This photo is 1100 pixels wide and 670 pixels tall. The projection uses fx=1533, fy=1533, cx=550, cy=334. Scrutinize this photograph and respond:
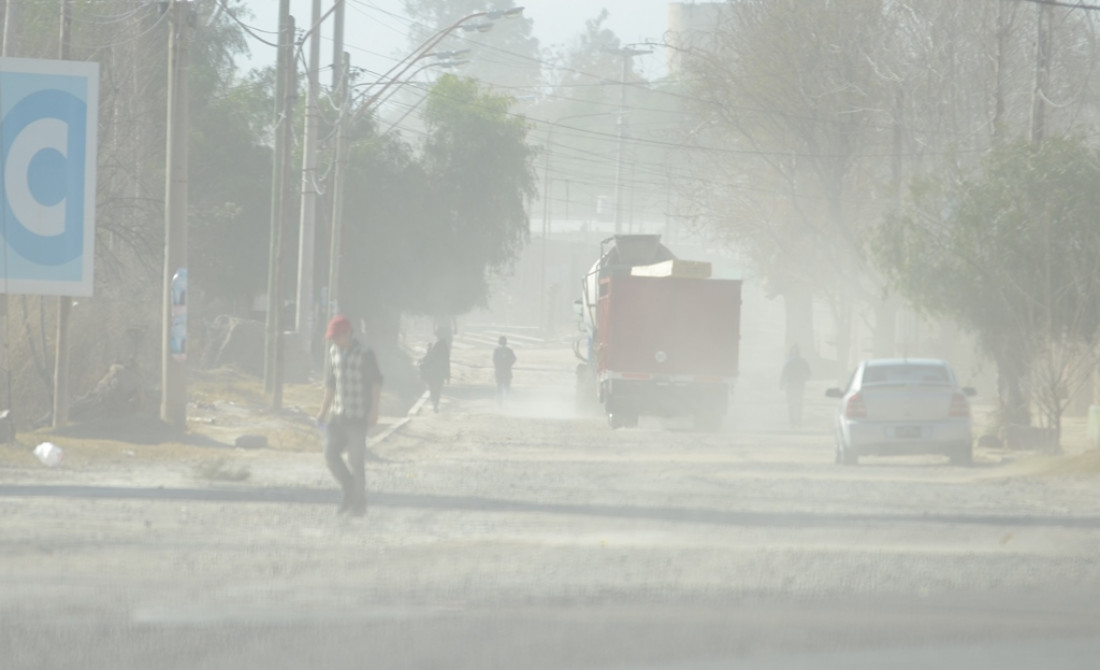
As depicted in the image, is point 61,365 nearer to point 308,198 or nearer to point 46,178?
point 46,178

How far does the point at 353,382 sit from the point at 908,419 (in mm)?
10226

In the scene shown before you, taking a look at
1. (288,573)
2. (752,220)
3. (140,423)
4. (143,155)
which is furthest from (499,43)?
(288,573)

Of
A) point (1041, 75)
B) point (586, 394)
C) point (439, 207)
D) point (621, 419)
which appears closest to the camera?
point (1041, 75)

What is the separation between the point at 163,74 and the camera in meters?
41.7

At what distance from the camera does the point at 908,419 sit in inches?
837

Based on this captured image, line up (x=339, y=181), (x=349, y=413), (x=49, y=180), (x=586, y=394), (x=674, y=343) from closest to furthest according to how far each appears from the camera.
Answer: (x=349, y=413)
(x=49, y=180)
(x=674, y=343)
(x=339, y=181)
(x=586, y=394)

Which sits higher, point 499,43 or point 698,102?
point 499,43

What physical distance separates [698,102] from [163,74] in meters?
16.4

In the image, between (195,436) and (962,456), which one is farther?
(195,436)

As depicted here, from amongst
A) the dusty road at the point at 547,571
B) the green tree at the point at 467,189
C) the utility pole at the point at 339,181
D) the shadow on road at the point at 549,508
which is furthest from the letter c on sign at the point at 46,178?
the green tree at the point at 467,189

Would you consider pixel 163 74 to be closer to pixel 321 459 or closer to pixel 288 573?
pixel 321 459

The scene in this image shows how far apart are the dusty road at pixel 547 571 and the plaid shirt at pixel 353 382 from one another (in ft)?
3.18

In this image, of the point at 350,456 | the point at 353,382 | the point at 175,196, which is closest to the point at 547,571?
the point at 350,456

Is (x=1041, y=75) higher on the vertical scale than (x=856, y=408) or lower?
higher
